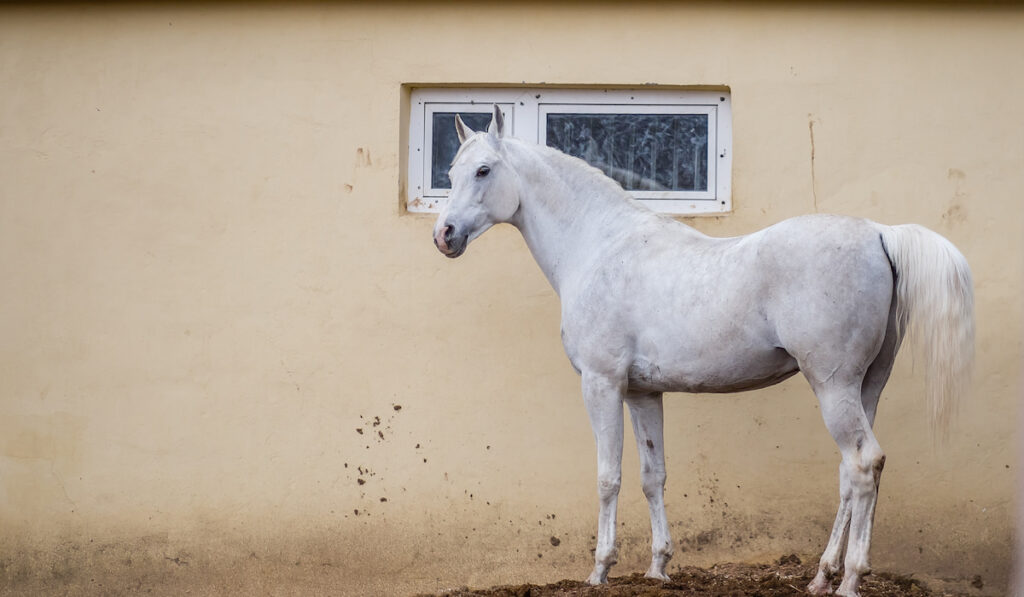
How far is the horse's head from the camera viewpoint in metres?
4.86

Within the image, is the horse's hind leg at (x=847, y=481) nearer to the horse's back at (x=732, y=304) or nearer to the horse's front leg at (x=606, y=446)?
the horse's back at (x=732, y=304)

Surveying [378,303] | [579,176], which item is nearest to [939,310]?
[579,176]

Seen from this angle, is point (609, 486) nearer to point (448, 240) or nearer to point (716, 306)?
point (716, 306)

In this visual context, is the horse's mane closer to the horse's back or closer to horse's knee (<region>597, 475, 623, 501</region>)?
the horse's back

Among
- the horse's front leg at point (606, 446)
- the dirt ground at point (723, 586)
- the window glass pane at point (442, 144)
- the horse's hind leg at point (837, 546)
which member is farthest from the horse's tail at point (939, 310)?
the window glass pane at point (442, 144)

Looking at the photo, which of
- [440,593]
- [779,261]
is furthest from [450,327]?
[779,261]

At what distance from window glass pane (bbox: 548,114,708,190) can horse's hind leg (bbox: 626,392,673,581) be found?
5.21 ft

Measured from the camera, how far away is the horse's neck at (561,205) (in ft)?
16.3

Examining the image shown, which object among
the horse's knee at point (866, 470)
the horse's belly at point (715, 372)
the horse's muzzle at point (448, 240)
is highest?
the horse's muzzle at point (448, 240)

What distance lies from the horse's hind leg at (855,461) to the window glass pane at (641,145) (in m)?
2.17

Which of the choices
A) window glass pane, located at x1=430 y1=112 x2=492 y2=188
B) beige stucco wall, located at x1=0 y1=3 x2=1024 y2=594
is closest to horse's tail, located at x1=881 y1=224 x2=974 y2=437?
beige stucco wall, located at x1=0 y1=3 x2=1024 y2=594

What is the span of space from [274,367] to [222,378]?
0.30 metres

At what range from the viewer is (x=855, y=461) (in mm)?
4062

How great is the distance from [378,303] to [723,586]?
2.44m
